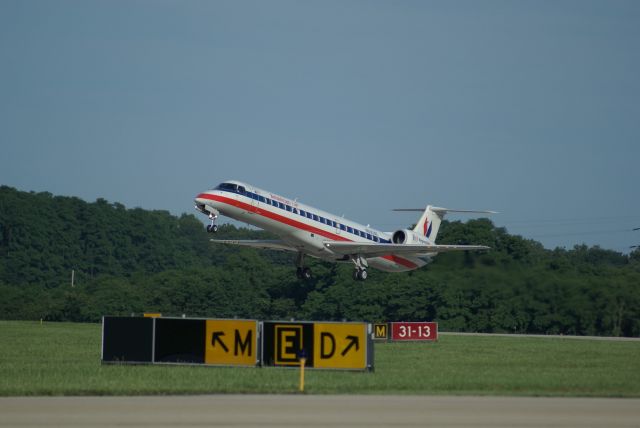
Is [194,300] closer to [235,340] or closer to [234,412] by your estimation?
[235,340]

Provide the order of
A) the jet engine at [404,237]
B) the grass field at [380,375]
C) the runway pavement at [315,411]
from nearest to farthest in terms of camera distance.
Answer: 1. the runway pavement at [315,411]
2. the grass field at [380,375]
3. the jet engine at [404,237]

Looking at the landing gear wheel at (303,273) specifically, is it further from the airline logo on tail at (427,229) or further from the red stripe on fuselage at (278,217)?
the airline logo on tail at (427,229)

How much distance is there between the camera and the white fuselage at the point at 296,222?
4753cm

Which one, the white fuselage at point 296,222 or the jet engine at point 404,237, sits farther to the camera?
the jet engine at point 404,237

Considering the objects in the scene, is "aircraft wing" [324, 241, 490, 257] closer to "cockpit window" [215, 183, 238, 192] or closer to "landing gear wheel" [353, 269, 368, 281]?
"landing gear wheel" [353, 269, 368, 281]

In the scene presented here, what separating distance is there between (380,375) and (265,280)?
60.2 meters

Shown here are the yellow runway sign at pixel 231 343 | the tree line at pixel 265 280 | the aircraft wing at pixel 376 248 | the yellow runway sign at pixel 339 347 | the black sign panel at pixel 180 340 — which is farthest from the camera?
the aircraft wing at pixel 376 248

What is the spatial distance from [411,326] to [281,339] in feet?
68.6

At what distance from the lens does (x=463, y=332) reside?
2542 inches

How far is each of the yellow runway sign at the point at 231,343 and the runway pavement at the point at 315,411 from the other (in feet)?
20.4

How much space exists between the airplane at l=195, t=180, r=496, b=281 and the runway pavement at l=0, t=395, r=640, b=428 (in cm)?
2502

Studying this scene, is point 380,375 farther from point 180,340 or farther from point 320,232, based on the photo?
point 320,232

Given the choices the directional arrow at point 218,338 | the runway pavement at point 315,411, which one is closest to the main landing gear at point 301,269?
the directional arrow at point 218,338

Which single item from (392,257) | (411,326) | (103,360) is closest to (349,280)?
(392,257)
